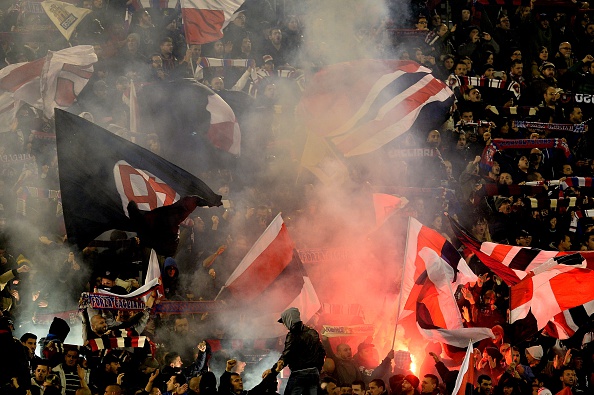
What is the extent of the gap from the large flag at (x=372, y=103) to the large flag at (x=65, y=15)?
3198 millimetres

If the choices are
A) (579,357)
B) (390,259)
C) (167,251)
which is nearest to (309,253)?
(390,259)

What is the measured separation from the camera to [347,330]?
30.5ft

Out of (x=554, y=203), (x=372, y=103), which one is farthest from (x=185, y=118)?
(x=554, y=203)

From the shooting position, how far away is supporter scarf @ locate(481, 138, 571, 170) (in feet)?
37.8

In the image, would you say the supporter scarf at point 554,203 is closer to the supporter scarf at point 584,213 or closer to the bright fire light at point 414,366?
the supporter scarf at point 584,213

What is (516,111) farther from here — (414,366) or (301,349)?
(301,349)

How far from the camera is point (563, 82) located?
13.0 m

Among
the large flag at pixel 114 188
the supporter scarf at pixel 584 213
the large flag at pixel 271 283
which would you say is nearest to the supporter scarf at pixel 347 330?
the large flag at pixel 271 283

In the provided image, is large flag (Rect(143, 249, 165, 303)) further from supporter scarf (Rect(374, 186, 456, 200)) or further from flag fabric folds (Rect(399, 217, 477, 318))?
supporter scarf (Rect(374, 186, 456, 200))

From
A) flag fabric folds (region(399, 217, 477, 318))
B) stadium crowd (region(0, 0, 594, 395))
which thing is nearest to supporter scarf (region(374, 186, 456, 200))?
stadium crowd (region(0, 0, 594, 395))

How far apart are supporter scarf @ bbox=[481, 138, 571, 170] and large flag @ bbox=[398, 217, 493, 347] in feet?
9.72

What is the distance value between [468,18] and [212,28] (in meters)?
3.75

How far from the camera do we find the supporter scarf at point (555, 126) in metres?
12.2

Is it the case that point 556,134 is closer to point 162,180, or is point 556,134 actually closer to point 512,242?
point 512,242
